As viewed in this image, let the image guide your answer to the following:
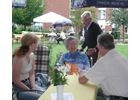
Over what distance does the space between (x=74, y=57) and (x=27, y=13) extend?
18.4m

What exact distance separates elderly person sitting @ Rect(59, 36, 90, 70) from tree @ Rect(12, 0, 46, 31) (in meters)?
Result: 17.6

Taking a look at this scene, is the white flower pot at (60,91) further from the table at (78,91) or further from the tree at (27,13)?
the tree at (27,13)

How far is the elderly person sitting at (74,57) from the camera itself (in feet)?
10.7

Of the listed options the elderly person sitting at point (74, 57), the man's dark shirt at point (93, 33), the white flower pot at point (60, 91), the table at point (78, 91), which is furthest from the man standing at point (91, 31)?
the white flower pot at point (60, 91)

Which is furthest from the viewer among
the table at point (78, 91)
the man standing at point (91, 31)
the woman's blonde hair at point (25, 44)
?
the man standing at point (91, 31)

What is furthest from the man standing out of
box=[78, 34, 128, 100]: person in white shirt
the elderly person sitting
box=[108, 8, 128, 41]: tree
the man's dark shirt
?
box=[108, 8, 128, 41]: tree

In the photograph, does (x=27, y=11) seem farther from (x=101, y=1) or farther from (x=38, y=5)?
(x=101, y=1)

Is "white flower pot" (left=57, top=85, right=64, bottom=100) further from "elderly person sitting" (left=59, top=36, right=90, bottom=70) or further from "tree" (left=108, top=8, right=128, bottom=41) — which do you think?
"tree" (left=108, top=8, right=128, bottom=41)

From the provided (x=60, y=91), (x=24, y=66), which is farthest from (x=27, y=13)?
(x=60, y=91)

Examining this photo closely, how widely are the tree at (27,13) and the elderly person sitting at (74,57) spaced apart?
17.6 meters

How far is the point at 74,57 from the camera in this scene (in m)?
3.30

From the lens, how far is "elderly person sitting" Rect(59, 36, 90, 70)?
326 centimetres

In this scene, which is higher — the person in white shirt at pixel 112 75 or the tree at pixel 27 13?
the tree at pixel 27 13
